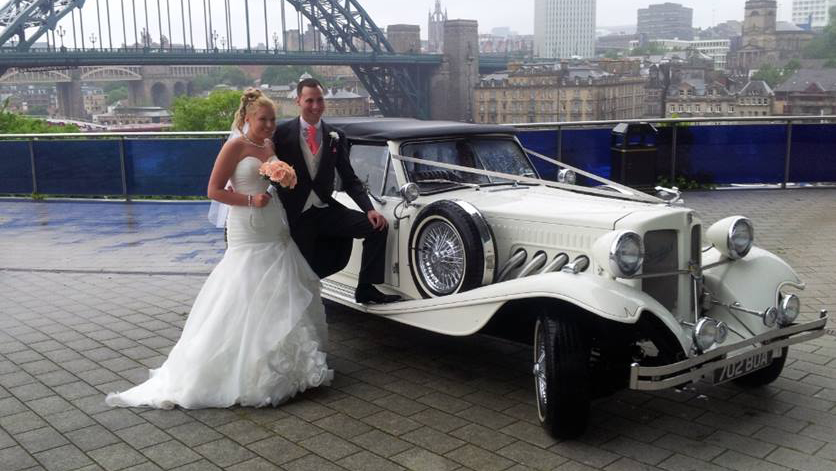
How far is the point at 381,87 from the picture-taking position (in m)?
49.3

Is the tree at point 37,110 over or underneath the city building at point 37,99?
underneath

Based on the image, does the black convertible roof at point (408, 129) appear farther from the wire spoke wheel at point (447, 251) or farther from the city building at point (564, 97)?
the city building at point (564, 97)

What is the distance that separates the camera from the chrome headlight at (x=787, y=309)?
4227mm

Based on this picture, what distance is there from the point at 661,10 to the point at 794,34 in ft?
274

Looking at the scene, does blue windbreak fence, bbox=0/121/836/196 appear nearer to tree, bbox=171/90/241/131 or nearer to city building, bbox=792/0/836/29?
tree, bbox=171/90/241/131

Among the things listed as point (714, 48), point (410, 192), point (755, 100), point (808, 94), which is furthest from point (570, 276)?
point (714, 48)

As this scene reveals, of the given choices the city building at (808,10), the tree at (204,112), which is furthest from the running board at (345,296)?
the city building at (808,10)

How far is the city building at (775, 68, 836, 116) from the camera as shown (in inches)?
900

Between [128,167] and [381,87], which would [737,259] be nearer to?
[128,167]

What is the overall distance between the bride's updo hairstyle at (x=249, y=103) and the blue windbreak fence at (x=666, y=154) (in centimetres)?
764

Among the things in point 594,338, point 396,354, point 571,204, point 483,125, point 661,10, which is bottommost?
point 396,354

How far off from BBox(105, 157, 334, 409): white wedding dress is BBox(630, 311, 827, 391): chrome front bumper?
1.85 m

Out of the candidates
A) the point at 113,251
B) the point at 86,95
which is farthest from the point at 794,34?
the point at 113,251

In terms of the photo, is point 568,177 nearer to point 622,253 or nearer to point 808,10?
point 622,253
